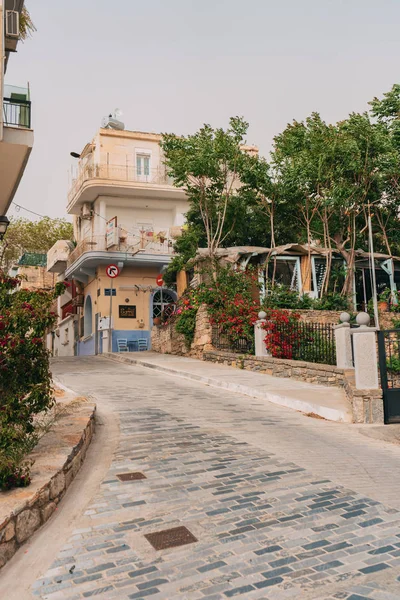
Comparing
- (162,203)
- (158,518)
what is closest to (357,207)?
(162,203)

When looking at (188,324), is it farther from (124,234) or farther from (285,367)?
(124,234)

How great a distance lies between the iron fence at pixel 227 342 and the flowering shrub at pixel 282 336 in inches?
72.1

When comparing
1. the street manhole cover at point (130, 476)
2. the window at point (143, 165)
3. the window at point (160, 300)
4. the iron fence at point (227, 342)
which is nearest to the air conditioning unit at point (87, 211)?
the window at point (143, 165)

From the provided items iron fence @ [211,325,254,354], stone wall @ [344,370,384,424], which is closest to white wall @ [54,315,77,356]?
iron fence @ [211,325,254,354]

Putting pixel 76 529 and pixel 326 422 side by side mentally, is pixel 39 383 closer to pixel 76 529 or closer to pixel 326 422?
pixel 76 529

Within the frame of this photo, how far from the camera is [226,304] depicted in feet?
68.3

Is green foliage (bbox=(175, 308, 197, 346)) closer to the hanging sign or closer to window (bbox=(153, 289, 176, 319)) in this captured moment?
the hanging sign

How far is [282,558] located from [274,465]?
240cm

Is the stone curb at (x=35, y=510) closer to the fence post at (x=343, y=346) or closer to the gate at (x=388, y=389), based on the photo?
the gate at (x=388, y=389)

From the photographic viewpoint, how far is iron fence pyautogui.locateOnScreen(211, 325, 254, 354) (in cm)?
1966

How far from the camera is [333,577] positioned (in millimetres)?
3842

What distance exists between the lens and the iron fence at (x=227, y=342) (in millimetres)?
19656

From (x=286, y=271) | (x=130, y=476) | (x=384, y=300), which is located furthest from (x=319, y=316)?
(x=130, y=476)

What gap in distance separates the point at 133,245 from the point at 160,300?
371cm
